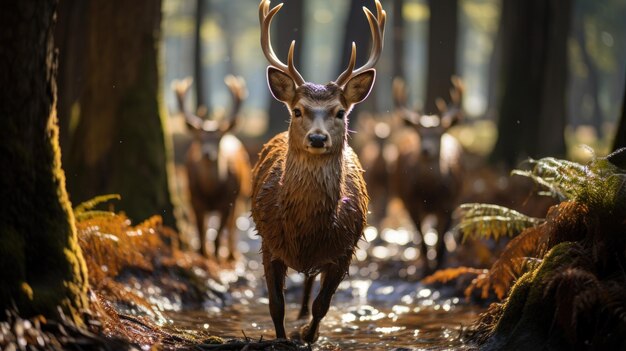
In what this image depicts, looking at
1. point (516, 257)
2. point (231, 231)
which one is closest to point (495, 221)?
point (516, 257)

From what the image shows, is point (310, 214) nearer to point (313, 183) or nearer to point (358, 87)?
point (313, 183)

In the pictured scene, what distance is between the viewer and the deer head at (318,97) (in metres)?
7.64

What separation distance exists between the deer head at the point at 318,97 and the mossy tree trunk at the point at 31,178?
2270 mm

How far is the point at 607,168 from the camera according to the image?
22.9 feet

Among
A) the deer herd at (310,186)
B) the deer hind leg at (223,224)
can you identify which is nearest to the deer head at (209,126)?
the deer hind leg at (223,224)

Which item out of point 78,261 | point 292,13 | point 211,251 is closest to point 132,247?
point 78,261

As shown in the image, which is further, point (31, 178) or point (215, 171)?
point (215, 171)

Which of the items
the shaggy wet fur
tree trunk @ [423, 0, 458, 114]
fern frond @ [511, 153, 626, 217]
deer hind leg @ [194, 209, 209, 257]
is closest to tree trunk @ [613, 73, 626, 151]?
fern frond @ [511, 153, 626, 217]

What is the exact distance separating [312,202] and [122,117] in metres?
4.57

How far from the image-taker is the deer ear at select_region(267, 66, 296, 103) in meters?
8.12

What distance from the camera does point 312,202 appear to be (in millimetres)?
7656

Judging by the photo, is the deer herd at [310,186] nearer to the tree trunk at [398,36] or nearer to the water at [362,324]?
the water at [362,324]

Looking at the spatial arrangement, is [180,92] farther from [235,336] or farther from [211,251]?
[235,336]

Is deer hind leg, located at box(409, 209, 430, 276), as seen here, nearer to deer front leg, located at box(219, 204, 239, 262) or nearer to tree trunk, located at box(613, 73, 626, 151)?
deer front leg, located at box(219, 204, 239, 262)
